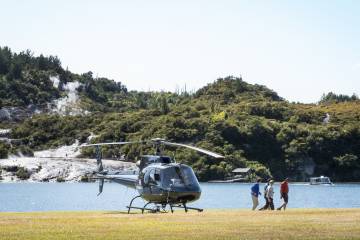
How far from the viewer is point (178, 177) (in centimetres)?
4000

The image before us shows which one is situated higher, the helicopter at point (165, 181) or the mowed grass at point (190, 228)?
the helicopter at point (165, 181)

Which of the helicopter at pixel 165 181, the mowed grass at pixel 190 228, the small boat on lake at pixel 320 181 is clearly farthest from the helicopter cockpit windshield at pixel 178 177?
the small boat on lake at pixel 320 181

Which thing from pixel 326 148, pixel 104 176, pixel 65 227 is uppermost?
pixel 326 148

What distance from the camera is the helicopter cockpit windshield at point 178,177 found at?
3991cm

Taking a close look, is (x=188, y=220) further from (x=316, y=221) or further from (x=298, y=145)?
(x=298, y=145)

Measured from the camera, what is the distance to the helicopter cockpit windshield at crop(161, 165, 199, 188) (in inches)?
1571

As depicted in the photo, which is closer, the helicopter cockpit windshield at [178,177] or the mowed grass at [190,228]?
the mowed grass at [190,228]

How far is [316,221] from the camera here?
3098 centimetres

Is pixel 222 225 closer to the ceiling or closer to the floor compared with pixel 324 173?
closer to the floor

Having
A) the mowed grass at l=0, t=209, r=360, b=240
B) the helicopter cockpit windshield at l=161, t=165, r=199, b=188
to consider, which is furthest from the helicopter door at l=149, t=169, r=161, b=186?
the mowed grass at l=0, t=209, r=360, b=240

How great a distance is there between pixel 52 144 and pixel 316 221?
566 ft

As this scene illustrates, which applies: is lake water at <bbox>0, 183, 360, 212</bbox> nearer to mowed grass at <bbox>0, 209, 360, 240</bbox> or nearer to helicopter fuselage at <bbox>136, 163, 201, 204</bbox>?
helicopter fuselage at <bbox>136, 163, 201, 204</bbox>

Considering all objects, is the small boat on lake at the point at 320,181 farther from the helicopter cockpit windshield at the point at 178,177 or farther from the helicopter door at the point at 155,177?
the helicopter cockpit windshield at the point at 178,177

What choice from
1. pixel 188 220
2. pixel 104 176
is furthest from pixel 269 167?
pixel 188 220
